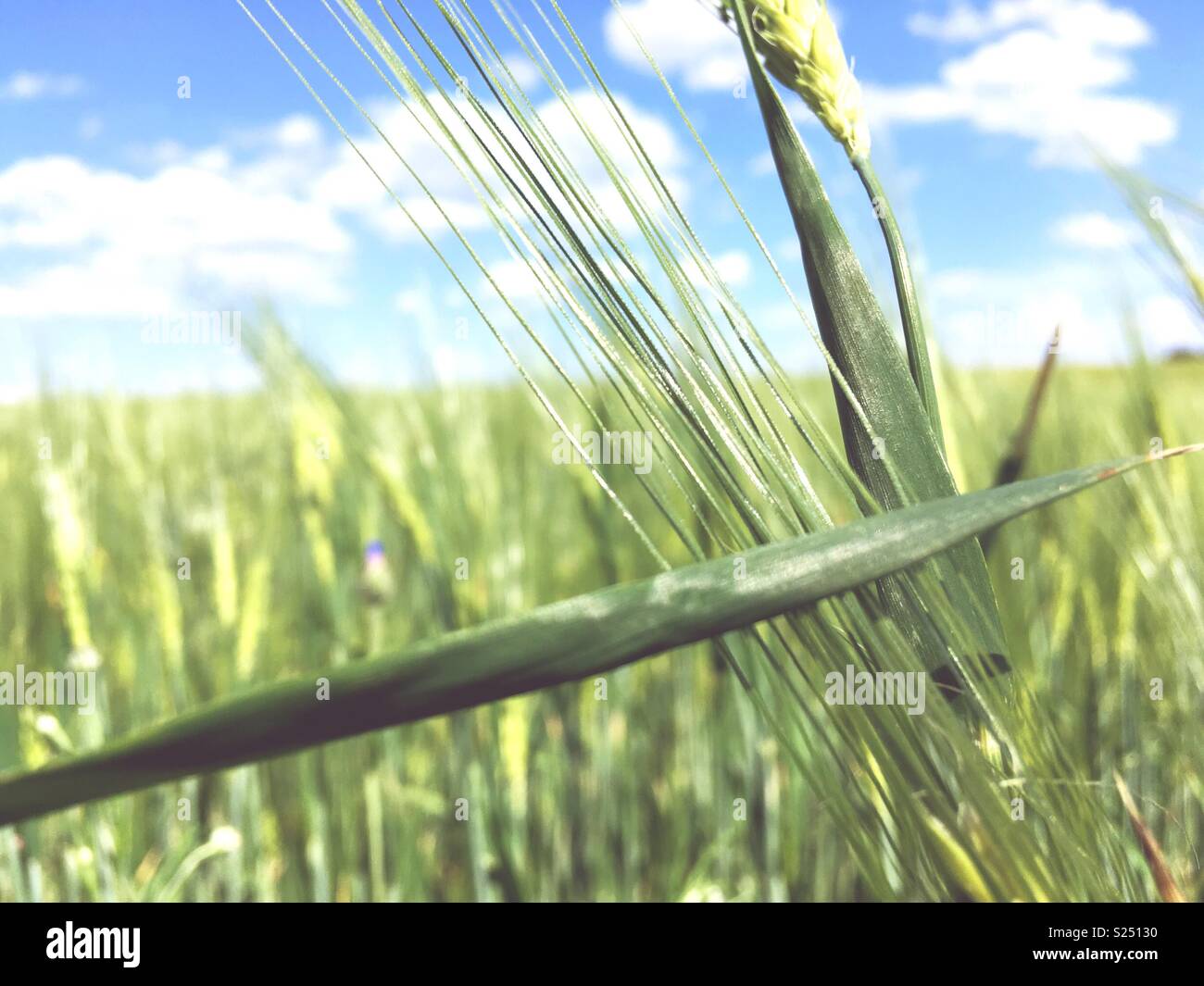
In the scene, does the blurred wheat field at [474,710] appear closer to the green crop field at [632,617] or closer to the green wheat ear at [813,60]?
the green crop field at [632,617]

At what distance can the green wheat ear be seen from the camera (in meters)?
0.28

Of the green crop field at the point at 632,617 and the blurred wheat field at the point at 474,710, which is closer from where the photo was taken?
the green crop field at the point at 632,617

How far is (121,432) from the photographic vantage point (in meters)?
1.20

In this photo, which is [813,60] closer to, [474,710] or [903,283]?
[903,283]

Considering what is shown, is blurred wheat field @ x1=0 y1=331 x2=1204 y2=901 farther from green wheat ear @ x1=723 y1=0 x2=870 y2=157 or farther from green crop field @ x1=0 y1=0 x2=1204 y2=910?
green wheat ear @ x1=723 y1=0 x2=870 y2=157

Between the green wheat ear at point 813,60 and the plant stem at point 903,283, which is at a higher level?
the green wheat ear at point 813,60

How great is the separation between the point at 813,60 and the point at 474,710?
704 mm

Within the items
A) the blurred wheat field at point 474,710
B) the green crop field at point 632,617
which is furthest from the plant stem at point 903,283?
the blurred wheat field at point 474,710

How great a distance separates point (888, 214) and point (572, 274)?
11 centimetres

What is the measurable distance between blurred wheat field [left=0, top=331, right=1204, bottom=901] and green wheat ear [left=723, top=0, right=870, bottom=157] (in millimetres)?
442

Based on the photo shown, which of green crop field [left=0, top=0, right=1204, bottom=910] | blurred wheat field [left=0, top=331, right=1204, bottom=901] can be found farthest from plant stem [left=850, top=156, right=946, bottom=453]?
blurred wheat field [left=0, top=331, right=1204, bottom=901]

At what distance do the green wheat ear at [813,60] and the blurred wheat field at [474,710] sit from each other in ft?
1.45

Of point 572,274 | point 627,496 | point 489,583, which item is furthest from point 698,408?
point 627,496

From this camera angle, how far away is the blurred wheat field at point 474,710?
2.61 ft
